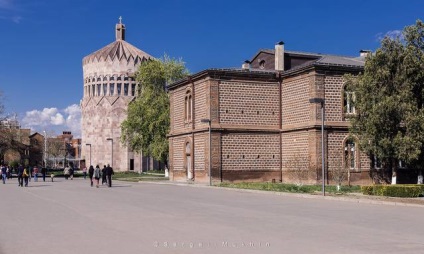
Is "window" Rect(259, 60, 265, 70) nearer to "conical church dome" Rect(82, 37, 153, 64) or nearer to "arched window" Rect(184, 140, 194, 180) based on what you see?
"arched window" Rect(184, 140, 194, 180)

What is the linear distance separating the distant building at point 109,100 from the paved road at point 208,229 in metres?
75.7

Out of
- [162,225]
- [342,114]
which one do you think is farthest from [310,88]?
[162,225]

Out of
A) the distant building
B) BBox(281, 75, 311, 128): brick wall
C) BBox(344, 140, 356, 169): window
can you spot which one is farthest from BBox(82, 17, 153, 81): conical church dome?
BBox(344, 140, 356, 169): window

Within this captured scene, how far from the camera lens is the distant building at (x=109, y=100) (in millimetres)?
95438

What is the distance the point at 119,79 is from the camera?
95.4 meters

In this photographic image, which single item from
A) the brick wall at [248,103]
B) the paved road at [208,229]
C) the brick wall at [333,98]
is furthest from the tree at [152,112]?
the paved road at [208,229]

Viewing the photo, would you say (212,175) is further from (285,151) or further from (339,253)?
(339,253)

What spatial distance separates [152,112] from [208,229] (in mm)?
49966

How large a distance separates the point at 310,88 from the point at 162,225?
91.0ft

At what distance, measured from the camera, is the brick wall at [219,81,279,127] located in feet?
140

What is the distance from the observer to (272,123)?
145 ft

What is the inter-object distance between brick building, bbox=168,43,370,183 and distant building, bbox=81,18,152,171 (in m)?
51.0

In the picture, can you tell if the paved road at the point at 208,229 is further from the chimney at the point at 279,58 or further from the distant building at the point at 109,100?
the distant building at the point at 109,100

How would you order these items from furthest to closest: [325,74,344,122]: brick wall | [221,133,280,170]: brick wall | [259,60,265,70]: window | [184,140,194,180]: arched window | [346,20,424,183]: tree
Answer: [259,60,265,70]: window → [184,140,194,180]: arched window → [221,133,280,170]: brick wall → [325,74,344,122]: brick wall → [346,20,424,183]: tree
